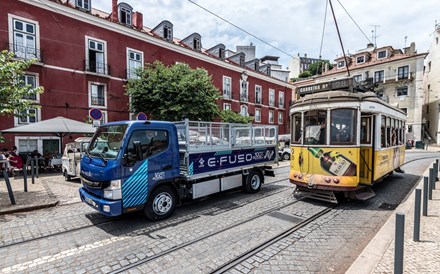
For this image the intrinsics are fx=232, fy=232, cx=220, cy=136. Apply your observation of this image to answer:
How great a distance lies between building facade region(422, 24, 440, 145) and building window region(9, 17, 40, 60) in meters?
51.2

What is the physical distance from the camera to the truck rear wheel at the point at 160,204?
5.68 m

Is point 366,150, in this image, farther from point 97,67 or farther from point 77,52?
point 77,52

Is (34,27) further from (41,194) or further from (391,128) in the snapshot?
(391,128)

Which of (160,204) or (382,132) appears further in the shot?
(382,132)

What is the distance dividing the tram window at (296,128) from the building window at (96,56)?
1718 cm

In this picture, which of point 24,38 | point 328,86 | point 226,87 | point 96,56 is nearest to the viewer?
point 328,86

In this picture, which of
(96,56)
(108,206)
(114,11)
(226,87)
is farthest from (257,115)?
(108,206)

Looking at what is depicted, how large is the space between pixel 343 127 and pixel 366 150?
155 centimetres

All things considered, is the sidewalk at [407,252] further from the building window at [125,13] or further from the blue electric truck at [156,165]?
the building window at [125,13]

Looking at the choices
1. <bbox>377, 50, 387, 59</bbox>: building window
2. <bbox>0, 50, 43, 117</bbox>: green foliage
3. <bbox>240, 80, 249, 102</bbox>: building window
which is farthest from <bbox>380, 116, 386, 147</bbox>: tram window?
<bbox>377, 50, 387, 59</bbox>: building window

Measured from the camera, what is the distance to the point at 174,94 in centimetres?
1702

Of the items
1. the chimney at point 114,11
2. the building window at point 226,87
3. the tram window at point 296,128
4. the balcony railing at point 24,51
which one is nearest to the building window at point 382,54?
the building window at point 226,87

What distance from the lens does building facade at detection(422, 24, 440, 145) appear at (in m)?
37.3

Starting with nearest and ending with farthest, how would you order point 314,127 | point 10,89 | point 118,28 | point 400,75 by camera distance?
point 314,127 → point 10,89 → point 118,28 → point 400,75
